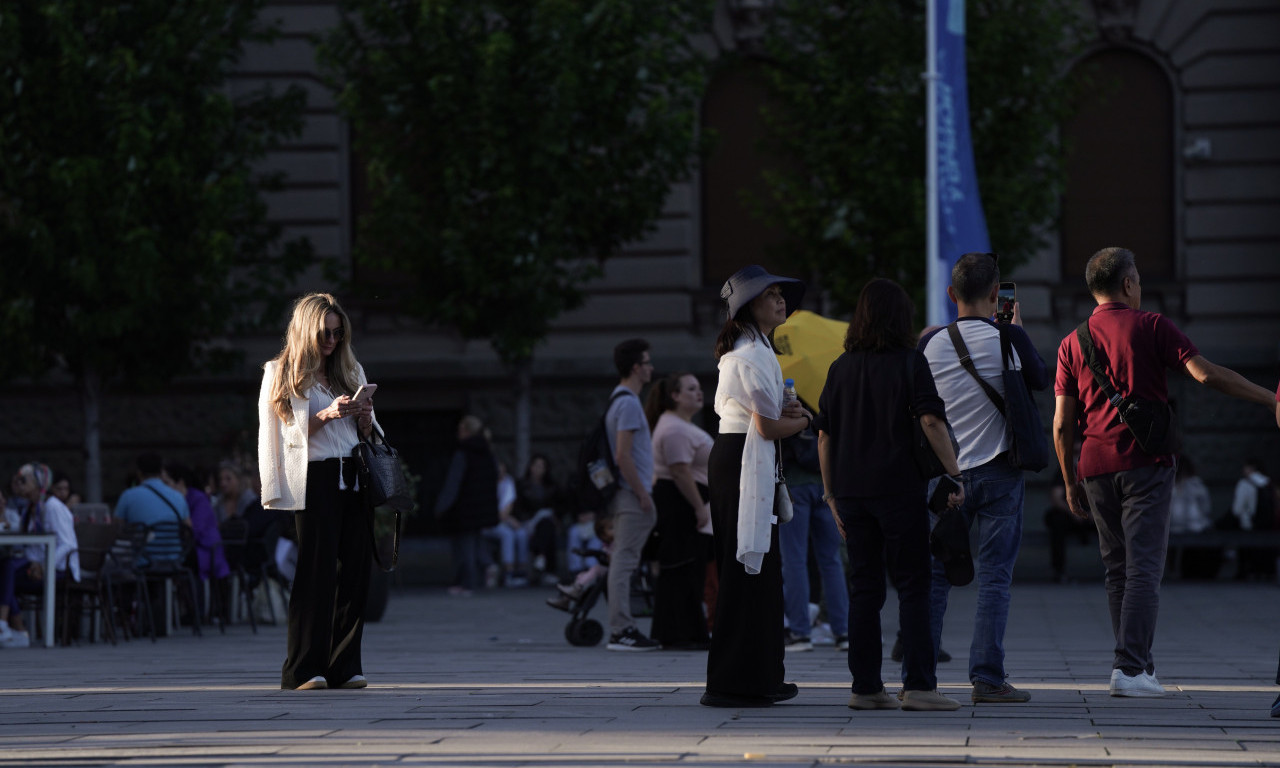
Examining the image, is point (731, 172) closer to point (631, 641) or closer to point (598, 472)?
point (598, 472)

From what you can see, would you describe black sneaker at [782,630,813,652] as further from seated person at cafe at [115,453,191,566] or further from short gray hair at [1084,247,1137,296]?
seated person at cafe at [115,453,191,566]

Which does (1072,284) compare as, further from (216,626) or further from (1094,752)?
(1094,752)

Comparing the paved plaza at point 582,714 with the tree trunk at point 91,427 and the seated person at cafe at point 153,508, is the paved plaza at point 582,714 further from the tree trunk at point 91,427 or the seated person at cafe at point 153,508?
the tree trunk at point 91,427

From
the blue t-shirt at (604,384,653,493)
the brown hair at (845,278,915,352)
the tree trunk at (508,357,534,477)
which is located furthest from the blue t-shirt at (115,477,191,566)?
the brown hair at (845,278,915,352)

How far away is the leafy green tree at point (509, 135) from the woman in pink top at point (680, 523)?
9.02 meters

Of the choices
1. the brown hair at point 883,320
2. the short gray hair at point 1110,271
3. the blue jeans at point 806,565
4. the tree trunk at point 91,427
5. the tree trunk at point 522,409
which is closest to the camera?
the brown hair at point 883,320

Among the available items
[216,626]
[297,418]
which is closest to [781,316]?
[297,418]

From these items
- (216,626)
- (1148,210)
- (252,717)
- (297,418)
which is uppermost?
(1148,210)

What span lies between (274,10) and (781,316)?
677 inches

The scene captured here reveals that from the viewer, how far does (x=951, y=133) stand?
16.8 m

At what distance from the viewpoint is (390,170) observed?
20828mm

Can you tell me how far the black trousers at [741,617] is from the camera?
24.2ft

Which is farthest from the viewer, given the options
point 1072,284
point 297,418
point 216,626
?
point 1072,284

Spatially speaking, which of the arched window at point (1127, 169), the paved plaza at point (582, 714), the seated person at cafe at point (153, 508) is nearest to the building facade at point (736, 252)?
the arched window at point (1127, 169)
